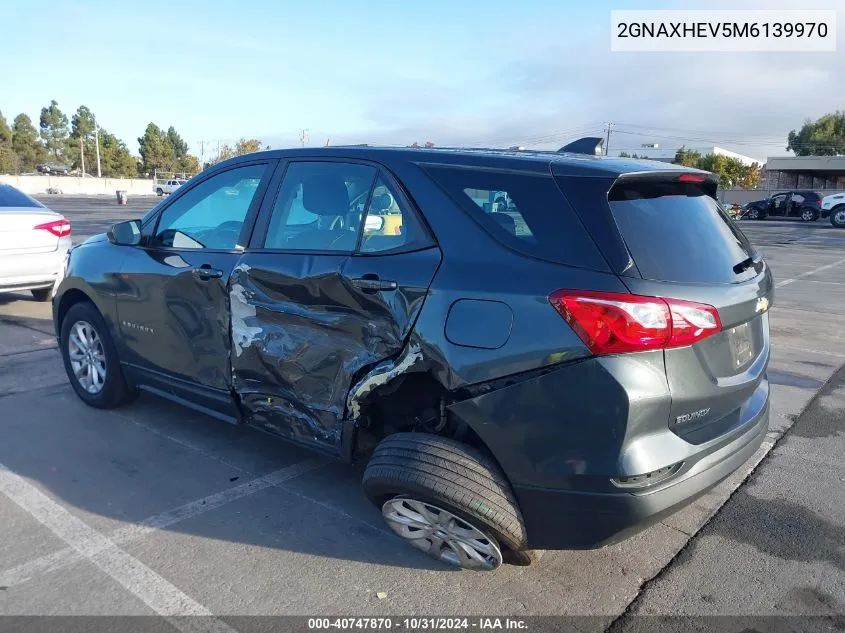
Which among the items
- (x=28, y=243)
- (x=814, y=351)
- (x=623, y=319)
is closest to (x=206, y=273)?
(x=623, y=319)

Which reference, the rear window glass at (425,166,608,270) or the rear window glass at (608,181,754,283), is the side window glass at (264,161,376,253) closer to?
the rear window glass at (425,166,608,270)

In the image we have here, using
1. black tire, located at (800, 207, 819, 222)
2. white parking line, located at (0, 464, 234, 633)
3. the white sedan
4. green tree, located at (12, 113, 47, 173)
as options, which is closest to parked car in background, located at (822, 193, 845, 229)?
black tire, located at (800, 207, 819, 222)

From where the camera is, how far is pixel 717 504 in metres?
3.60

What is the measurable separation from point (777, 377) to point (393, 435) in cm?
437

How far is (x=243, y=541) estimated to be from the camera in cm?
316

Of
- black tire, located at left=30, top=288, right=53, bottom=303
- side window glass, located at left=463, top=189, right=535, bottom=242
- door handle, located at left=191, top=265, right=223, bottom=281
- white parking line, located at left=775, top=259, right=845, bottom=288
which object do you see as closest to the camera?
side window glass, located at left=463, top=189, right=535, bottom=242

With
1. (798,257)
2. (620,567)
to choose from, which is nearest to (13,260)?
(620,567)

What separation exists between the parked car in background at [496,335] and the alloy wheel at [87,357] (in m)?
1.42

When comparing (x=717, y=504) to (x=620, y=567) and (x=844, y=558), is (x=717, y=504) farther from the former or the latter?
(x=620, y=567)

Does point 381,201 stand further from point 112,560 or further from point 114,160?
point 114,160

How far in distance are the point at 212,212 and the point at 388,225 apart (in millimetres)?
1439

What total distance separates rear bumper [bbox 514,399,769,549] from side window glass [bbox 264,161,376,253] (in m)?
1.41

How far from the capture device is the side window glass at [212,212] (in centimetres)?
377

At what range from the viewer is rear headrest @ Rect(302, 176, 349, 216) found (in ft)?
11.0
